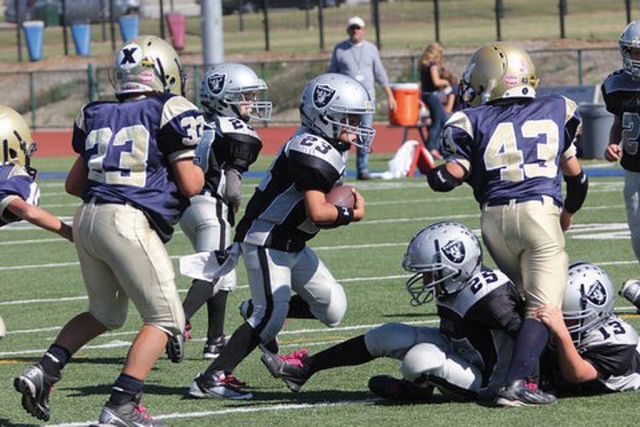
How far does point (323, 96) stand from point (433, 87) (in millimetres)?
13006

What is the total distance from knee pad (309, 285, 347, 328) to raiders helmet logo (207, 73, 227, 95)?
1.52 metres

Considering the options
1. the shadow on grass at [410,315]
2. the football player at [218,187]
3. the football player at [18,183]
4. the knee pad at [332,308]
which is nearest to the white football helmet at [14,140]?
the football player at [18,183]

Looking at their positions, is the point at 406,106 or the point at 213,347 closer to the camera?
the point at 213,347

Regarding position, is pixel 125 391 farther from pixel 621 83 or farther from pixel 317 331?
pixel 621 83

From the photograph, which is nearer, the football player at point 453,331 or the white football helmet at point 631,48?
the football player at point 453,331

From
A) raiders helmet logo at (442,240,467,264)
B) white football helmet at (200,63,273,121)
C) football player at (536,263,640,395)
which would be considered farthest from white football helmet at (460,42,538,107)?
white football helmet at (200,63,273,121)

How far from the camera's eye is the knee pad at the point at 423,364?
6.26 meters

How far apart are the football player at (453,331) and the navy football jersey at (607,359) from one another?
0.29m

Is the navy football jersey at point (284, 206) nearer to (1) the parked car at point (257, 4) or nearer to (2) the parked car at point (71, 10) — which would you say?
(2) the parked car at point (71, 10)

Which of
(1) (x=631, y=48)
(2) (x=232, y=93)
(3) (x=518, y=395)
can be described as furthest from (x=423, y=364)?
(1) (x=631, y=48)

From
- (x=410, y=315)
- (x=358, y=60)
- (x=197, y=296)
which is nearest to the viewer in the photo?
(x=197, y=296)

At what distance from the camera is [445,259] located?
20.8 ft

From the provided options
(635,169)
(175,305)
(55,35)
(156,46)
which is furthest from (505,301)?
(55,35)

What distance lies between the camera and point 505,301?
632cm
